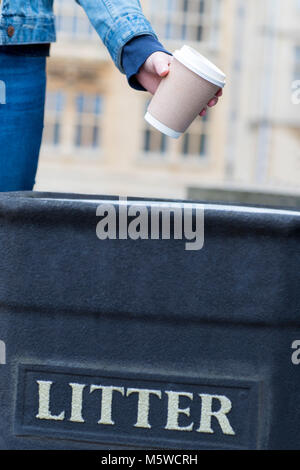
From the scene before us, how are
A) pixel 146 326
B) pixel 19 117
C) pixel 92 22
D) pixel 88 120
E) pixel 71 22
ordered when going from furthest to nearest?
pixel 88 120, pixel 71 22, pixel 19 117, pixel 92 22, pixel 146 326

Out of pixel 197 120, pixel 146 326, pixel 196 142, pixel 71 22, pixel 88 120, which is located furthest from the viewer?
pixel 196 142

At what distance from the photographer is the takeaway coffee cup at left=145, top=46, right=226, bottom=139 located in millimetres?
951

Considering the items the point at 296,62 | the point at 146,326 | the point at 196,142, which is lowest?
the point at 146,326

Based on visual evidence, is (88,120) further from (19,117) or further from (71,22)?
(19,117)

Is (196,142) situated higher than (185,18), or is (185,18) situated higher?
(185,18)

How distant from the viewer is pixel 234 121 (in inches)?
673

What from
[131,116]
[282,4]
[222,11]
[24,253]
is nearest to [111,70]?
[131,116]

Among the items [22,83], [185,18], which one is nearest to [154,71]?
[22,83]

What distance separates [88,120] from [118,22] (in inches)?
626

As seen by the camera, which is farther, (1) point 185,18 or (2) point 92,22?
(1) point 185,18

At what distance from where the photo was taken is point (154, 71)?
0.98 m

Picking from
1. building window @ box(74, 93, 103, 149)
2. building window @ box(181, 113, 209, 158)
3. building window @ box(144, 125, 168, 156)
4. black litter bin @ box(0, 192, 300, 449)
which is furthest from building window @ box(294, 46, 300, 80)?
black litter bin @ box(0, 192, 300, 449)

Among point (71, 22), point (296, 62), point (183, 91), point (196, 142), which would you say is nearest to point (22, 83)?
point (183, 91)

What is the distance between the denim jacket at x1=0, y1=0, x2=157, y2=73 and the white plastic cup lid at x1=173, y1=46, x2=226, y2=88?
0.05 m
